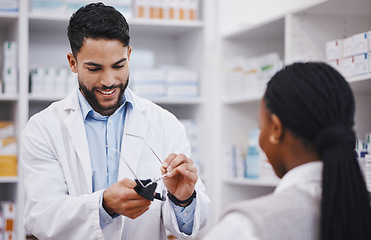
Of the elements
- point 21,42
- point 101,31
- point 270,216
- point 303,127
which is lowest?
point 270,216

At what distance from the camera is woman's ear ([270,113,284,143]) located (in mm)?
1104

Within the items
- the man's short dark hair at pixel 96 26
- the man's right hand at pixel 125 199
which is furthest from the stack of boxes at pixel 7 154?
the man's right hand at pixel 125 199

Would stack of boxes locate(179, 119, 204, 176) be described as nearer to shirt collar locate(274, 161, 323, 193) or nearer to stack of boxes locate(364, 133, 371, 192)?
stack of boxes locate(364, 133, 371, 192)

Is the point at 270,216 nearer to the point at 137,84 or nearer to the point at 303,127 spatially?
the point at 303,127

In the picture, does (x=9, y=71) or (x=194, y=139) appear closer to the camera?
(x=9, y=71)

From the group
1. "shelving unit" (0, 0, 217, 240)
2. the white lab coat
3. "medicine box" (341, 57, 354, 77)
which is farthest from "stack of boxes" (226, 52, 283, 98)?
the white lab coat

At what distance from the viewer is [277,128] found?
43.9 inches

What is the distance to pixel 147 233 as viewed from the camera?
181 cm

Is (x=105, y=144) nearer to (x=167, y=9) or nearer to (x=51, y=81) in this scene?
(x=51, y=81)

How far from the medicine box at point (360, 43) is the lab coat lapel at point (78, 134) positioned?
1.31 metres

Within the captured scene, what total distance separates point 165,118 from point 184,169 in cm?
40

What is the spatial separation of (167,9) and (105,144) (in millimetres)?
1924

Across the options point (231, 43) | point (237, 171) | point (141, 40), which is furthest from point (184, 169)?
point (141, 40)

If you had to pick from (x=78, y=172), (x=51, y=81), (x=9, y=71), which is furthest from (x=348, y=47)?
(x=9, y=71)
